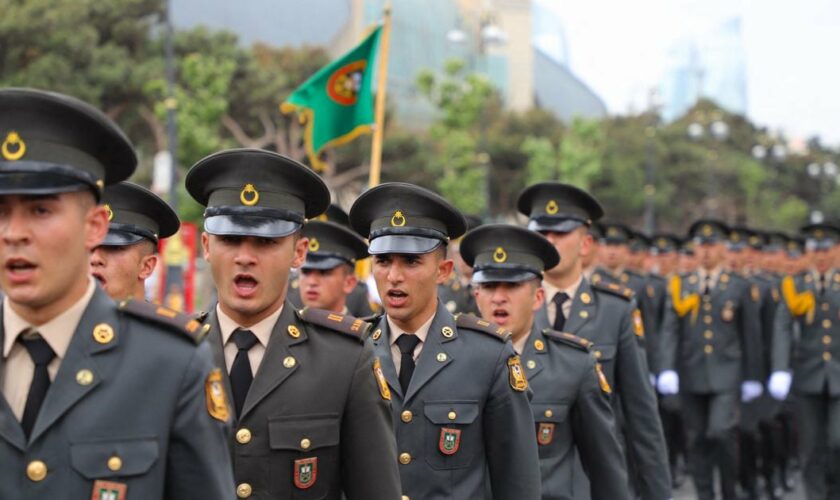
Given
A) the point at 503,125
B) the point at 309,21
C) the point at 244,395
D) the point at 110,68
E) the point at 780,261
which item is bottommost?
the point at 244,395

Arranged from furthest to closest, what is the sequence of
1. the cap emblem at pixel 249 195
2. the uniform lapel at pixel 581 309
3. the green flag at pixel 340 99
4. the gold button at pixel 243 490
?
1. the green flag at pixel 340 99
2. the uniform lapel at pixel 581 309
3. the cap emblem at pixel 249 195
4. the gold button at pixel 243 490

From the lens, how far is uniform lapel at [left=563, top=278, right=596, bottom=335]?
22.8 feet

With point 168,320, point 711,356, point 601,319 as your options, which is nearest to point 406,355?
point 168,320

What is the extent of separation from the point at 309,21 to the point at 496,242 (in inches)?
2527

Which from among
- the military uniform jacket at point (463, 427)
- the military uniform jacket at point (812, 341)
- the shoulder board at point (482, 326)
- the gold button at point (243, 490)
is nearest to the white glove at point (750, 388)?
the military uniform jacket at point (812, 341)

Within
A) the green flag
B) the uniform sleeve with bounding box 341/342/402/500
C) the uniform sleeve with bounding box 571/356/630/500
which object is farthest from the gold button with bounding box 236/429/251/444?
the green flag

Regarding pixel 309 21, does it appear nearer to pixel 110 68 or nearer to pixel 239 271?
pixel 110 68

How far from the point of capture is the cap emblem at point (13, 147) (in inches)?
108

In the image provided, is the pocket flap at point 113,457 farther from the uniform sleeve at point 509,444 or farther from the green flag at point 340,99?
the green flag at point 340,99

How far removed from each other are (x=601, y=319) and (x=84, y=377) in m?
4.55

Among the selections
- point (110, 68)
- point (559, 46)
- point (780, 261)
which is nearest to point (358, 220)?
point (780, 261)

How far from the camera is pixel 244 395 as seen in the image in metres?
3.77

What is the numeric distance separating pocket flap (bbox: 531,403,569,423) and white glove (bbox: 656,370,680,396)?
233 inches

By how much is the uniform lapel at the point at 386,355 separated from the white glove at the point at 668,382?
6.88 metres
